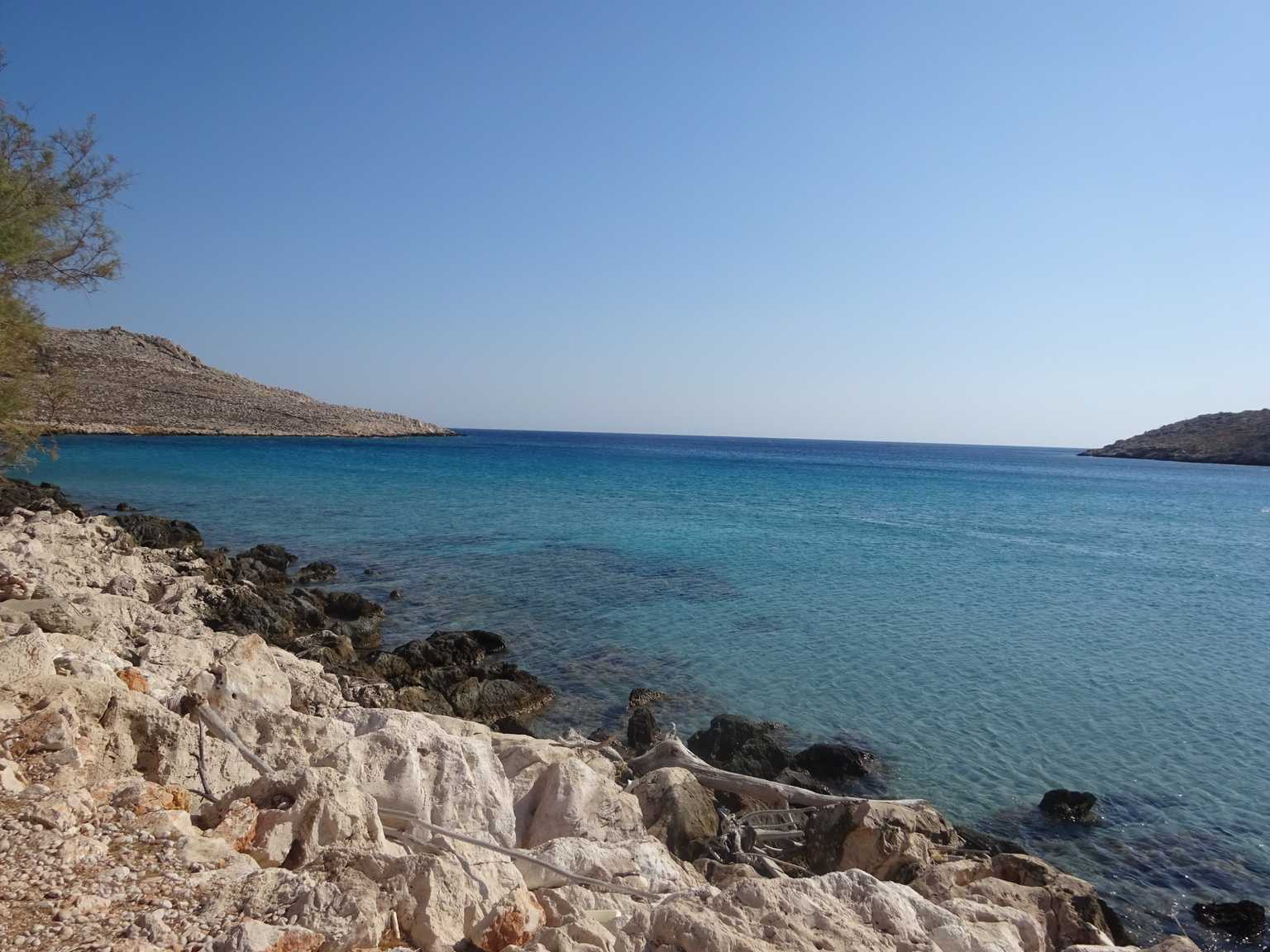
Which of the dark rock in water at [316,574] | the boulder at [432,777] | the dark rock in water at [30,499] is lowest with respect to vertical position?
the dark rock in water at [316,574]

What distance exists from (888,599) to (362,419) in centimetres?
9887

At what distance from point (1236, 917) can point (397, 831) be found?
297 inches

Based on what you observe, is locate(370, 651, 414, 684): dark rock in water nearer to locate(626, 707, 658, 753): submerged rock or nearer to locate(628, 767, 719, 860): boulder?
locate(626, 707, 658, 753): submerged rock

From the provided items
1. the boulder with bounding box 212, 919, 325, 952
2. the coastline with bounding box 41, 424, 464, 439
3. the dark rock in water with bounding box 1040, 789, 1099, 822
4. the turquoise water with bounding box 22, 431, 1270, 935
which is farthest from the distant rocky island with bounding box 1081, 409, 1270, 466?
the boulder with bounding box 212, 919, 325, 952

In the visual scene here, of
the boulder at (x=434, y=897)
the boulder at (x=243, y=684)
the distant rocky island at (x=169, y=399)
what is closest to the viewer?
the boulder at (x=434, y=897)

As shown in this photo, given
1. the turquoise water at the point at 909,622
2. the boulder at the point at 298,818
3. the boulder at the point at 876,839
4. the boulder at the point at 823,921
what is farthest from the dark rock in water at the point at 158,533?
the boulder at the point at 823,921

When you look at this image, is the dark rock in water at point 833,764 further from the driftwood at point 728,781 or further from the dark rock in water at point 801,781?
the driftwood at point 728,781

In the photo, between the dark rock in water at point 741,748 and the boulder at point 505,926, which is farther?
the dark rock in water at point 741,748

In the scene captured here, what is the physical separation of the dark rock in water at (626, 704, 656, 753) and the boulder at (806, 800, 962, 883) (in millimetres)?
3252

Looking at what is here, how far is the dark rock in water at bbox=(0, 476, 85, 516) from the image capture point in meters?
20.9

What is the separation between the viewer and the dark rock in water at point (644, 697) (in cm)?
1171

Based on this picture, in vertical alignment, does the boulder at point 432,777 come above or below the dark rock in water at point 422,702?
above

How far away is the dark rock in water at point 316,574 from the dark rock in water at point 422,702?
9.37 meters

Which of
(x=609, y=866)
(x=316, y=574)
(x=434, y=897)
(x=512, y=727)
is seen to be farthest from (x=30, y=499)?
(x=434, y=897)
